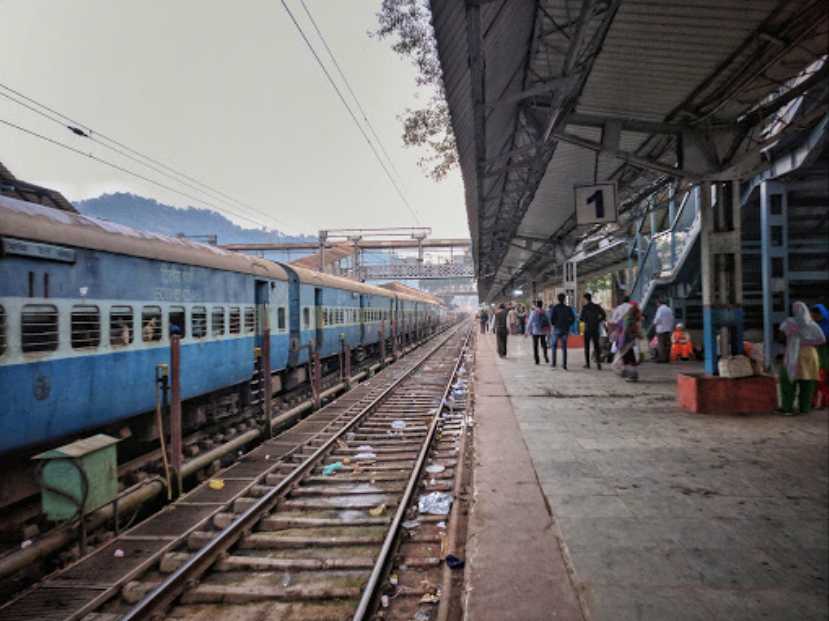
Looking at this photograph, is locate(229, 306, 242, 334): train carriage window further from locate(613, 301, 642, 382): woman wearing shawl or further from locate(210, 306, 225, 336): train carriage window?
locate(613, 301, 642, 382): woman wearing shawl

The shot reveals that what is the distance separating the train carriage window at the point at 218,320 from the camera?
7.99 m

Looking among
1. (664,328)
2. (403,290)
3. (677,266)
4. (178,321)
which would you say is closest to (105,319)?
(178,321)

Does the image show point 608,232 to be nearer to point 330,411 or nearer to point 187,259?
point 330,411

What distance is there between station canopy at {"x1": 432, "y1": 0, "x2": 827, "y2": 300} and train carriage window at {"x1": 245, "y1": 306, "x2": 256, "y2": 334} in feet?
15.3

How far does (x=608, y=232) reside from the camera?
1753 cm

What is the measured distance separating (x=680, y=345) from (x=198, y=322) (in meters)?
12.5

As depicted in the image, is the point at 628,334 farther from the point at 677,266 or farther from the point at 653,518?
the point at 653,518

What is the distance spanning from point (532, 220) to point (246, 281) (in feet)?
35.9

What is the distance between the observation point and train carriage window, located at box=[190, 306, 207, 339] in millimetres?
7371

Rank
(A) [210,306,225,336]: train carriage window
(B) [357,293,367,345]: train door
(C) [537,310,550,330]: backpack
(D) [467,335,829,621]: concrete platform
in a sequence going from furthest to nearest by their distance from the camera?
(B) [357,293,367,345]: train door < (C) [537,310,550,330]: backpack < (A) [210,306,225,336]: train carriage window < (D) [467,335,829,621]: concrete platform

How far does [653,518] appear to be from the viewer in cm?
386

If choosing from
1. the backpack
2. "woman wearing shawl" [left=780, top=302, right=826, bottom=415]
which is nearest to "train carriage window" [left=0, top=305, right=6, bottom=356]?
"woman wearing shawl" [left=780, top=302, right=826, bottom=415]

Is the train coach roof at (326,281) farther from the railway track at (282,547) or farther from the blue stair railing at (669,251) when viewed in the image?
the blue stair railing at (669,251)

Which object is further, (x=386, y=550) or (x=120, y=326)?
(x=120, y=326)
